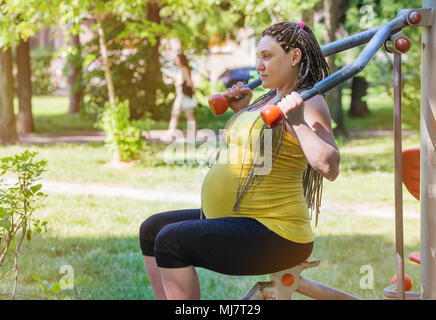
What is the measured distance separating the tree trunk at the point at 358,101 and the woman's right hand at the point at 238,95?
15.7 meters

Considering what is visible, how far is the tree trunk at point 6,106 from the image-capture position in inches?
467

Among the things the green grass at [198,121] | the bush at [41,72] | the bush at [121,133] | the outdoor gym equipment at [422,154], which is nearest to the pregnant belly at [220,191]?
the outdoor gym equipment at [422,154]

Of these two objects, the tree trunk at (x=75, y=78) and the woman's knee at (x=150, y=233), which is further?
the tree trunk at (x=75, y=78)

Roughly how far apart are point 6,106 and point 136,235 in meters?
7.49

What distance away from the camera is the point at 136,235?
5.55m

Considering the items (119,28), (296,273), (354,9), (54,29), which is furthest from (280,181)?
(119,28)

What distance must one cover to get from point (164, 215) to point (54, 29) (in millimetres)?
7484

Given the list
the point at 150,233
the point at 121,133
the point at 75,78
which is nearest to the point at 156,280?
the point at 150,233

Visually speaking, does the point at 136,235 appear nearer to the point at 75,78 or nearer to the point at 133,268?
the point at 133,268

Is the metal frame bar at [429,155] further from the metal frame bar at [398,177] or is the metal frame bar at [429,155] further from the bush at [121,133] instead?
the bush at [121,133]

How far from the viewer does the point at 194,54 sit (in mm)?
15914

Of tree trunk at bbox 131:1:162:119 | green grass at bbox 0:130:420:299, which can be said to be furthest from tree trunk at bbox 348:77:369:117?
green grass at bbox 0:130:420:299

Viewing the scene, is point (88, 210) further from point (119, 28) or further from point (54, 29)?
point (119, 28)

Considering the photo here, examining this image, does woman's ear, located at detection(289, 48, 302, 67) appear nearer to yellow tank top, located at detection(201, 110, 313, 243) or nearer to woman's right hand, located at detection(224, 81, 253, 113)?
yellow tank top, located at detection(201, 110, 313, 243)
